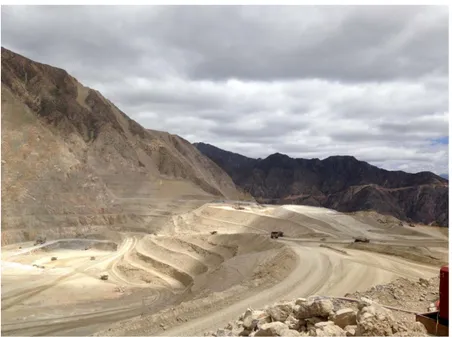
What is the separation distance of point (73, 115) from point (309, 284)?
6739 centimetres

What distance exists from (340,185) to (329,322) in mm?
128308

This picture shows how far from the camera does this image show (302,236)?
37.3m

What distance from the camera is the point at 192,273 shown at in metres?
31.7

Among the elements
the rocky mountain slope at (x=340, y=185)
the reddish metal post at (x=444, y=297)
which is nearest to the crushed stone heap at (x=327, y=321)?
the reddish metal post at (x=444, y=297)

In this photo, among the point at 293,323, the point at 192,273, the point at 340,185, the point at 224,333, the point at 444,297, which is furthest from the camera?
the point at 340,185

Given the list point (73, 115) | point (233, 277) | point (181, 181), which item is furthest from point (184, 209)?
point (233, 277)

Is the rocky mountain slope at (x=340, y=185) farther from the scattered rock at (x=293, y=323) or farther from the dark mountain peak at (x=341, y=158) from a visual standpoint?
the scattered rock at (x=293, y=323)

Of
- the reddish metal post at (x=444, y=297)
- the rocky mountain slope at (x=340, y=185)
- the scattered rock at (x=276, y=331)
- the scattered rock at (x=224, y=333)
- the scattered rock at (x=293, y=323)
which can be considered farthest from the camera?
the rocky mountain slope at (x=340, y=185)

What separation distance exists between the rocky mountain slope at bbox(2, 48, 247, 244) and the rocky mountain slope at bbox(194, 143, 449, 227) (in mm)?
43505

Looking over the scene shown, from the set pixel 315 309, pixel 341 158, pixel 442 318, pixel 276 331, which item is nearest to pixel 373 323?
pixel 315 309

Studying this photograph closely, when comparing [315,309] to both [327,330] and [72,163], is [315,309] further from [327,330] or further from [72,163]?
[72,163]

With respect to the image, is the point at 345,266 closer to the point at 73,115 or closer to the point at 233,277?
the point at 233,277

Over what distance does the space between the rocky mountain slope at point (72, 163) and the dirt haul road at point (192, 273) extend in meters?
6.86

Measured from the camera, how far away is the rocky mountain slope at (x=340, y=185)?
101 metres
